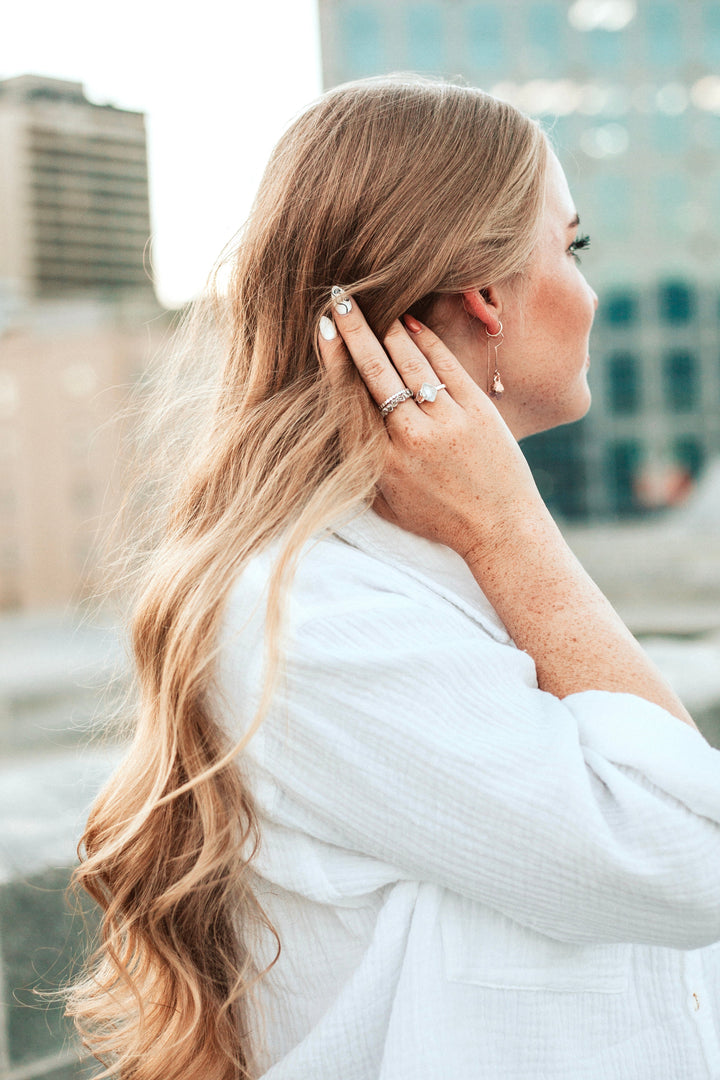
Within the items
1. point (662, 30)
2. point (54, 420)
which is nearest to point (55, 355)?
point (54, 420)

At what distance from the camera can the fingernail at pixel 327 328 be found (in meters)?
1.05

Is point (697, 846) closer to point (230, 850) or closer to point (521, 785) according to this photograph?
point (521, 785)

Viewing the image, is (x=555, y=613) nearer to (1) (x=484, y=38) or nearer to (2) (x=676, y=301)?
(2) (x=676, y=301)

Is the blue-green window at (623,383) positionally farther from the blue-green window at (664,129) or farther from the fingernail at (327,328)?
the fingernail at (327,328)

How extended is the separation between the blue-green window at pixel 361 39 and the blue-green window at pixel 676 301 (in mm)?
12345

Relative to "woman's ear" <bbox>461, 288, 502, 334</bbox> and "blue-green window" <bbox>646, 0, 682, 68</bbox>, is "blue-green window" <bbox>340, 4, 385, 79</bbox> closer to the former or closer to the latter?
"blue-green window" <bbox>646, 0, 682, 68</bbox>

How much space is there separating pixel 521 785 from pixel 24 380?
31716mm

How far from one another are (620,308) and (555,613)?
113 feet

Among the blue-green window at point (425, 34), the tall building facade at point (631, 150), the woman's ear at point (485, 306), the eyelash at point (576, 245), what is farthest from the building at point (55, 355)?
the woman's ear at point (485, 306)

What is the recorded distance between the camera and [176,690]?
3.08 ft

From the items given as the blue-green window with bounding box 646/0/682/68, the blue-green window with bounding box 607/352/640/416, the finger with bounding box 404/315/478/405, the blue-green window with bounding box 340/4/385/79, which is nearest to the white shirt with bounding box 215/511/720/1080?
the finger with bounding box 404/315/478/405

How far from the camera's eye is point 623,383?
3312 cm

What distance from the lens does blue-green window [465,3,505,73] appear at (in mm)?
34438

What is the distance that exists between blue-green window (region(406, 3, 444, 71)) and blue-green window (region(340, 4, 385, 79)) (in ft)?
3.60
